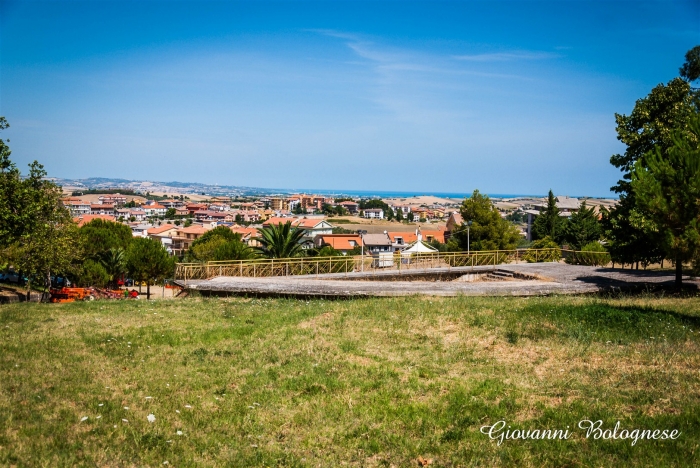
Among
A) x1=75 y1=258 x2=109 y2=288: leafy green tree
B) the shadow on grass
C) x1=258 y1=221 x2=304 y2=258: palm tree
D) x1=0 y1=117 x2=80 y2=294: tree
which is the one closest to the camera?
the shadow on grass

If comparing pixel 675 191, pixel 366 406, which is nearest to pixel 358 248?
pixel 675 191

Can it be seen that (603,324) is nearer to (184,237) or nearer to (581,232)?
(581,232)

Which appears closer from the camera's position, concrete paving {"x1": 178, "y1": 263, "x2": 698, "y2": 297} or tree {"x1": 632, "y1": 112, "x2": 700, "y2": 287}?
tree {"x1": 632, "y1": 112, "x2": 700, "y2": 287}

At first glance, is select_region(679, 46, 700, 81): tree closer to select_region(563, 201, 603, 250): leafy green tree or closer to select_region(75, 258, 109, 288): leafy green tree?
select_region(563, 201, 603, 250): leafy green tree

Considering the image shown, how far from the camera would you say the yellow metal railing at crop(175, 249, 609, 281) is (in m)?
25.3

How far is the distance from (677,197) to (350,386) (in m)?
10.2

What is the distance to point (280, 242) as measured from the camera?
3050 cm

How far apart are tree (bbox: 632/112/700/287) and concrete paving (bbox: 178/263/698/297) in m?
6.95

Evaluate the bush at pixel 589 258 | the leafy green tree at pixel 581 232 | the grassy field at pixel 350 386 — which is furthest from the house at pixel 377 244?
the grassy field at pixel 350 386

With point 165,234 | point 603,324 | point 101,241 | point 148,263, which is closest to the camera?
point 603,324

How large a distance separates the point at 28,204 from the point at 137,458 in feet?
59.1

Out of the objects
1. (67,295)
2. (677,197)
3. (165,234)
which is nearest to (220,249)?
(67,295)

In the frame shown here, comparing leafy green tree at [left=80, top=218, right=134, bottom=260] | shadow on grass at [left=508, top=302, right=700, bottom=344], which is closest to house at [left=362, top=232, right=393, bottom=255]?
leafy green tree at [left=80, top=218, right=134, bottom=260]

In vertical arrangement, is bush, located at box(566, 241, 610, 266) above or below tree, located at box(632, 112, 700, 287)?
below
